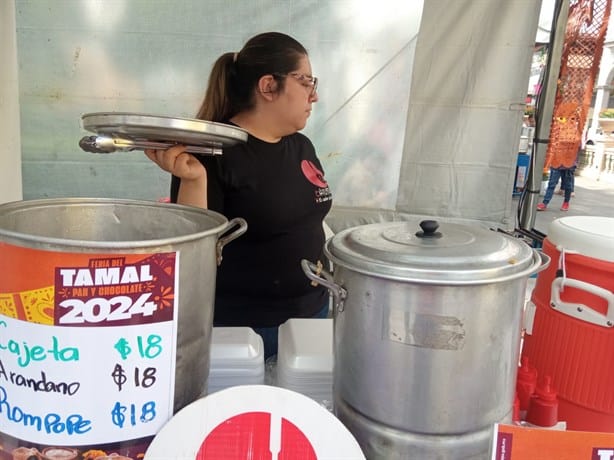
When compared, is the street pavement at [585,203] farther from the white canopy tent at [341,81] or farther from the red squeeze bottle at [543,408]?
the red squeeze bottle at [543,408]

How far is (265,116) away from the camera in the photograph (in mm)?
1226

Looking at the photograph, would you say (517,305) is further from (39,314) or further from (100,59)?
(100,59)

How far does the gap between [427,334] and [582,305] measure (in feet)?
1.13

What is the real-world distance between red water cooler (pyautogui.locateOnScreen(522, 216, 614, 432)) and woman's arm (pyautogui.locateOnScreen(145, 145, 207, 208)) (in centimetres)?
56

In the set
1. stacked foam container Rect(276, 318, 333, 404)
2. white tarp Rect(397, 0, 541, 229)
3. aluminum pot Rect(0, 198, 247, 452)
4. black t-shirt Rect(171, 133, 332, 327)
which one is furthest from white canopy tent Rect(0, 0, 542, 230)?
aluminum pot Rect(0, 198, 247, 452)

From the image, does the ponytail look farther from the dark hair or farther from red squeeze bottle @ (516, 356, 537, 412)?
red squeeze bottle @ (516, 356, 537, 412)

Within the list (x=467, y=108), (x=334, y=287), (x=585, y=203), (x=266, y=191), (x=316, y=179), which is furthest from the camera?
(x=585, y=203)

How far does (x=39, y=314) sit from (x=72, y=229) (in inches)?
9.3

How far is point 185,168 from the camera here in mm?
746

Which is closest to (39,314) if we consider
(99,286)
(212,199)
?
(99,286)

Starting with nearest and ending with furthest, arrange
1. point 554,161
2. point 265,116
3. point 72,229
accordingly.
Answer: point 72,229
point 265,116
point 554,161

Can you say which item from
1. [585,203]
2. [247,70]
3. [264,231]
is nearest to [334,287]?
[264,231]

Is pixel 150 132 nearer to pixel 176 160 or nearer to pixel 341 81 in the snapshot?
pixel 176 160

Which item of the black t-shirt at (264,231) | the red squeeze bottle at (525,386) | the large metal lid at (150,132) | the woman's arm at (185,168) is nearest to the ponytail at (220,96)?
the black t-shirt at (264,231)
